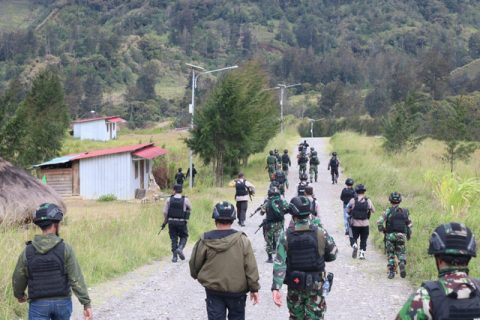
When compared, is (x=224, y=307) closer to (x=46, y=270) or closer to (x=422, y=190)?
(x=46, y=270)

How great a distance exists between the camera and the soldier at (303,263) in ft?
20.5

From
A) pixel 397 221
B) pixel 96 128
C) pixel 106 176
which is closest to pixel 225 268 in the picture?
pixel 397 221

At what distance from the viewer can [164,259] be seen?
1358 cm

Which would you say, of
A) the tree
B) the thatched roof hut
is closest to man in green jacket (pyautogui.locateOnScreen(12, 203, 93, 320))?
the thatched roof hut

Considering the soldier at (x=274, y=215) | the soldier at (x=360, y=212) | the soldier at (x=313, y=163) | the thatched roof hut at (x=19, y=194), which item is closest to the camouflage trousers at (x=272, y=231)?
the soldier at (x=274, y=215)

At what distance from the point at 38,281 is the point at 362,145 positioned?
46.7m

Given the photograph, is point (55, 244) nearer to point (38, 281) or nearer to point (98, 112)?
point (38, 281)

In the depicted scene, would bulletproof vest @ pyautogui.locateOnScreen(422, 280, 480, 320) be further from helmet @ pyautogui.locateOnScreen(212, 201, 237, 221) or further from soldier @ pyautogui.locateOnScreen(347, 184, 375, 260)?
soldier @ pyautogui.locateOnScreen(347, 184, 375, 260)

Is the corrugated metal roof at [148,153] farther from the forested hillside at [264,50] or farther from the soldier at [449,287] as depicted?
the forested hillside at [264,50]

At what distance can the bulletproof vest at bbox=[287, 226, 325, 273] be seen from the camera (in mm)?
6246

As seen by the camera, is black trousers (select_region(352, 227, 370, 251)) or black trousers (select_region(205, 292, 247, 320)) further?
black trousers (select_region(352, 227, 370, 251))

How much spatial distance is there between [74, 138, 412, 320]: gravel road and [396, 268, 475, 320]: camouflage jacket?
207 inches

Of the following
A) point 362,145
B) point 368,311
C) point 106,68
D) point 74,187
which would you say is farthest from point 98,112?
point 368,311

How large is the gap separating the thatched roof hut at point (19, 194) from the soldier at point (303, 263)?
12.1 meters
